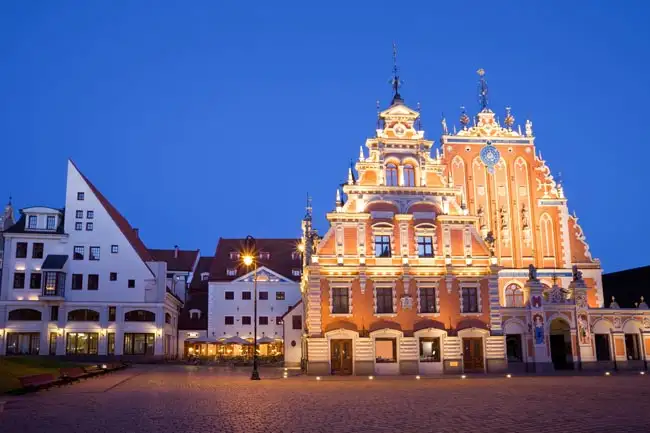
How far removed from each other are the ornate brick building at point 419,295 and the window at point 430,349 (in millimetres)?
68

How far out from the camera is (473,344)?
4372 centimetres

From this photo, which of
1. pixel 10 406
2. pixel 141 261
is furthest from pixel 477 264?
pixel 141 261

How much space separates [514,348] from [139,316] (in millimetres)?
37615

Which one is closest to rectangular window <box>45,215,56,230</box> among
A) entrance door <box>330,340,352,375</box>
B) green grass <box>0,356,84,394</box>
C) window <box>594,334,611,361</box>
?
green grass <box>0,356,84,394</box>

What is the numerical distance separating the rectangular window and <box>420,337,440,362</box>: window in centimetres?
4158

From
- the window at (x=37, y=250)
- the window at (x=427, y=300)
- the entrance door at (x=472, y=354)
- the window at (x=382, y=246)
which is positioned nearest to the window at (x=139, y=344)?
the window at (x=37, y=250)

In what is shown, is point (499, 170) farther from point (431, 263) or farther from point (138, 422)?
point (138, 422)

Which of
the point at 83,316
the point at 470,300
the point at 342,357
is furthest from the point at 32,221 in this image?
the point at 470,300

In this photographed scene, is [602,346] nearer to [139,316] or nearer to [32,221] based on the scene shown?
[139,316]

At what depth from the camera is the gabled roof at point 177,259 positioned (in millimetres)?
86125

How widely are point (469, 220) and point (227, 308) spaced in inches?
1403

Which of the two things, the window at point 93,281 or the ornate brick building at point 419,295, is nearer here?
the ornate brick building at point 419,295

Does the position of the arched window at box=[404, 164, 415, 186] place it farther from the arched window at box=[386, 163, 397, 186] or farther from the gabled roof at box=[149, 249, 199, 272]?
the gabled roof at box=[149, 249, 199, 272]

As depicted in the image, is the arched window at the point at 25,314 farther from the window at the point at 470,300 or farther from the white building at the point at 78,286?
the window at the point at 470,300
